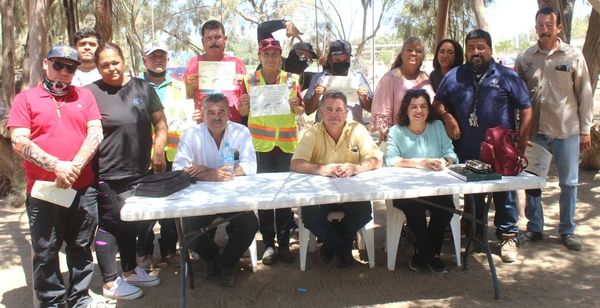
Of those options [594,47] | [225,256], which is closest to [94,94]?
[225,256]

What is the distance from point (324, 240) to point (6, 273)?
2734 millimetres

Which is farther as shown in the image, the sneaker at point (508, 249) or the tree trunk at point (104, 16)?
the tree trunk at point (104, 16)

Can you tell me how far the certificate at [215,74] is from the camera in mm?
4234

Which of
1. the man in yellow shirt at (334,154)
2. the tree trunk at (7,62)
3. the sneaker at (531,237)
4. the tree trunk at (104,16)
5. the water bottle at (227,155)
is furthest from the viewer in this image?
the tree trunk at (104,16)

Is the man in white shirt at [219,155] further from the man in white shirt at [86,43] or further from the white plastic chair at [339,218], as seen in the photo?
the man in white shirt at [86,43]

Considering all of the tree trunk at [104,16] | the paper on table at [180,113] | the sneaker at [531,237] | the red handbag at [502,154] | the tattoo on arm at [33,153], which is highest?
the tree trunk at [104,16]

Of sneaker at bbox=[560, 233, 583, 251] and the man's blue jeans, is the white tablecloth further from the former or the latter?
sneaker at bbox=[560, 233, 583, 251]

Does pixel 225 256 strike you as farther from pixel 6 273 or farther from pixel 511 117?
pixel 511 117

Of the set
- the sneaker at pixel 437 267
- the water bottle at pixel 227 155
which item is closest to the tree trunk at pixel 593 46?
the sneaker at pixel 437 267

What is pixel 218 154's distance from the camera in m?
3.86

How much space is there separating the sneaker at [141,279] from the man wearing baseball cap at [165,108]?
1.13 feet

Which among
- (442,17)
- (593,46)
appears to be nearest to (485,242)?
(593,46)

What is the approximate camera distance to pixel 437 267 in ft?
13.3

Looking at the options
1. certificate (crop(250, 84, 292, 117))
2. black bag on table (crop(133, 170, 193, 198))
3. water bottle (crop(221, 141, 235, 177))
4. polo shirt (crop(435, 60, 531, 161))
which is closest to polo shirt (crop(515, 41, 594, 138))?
polo shirt (crop(435, 60, 531, 161))
